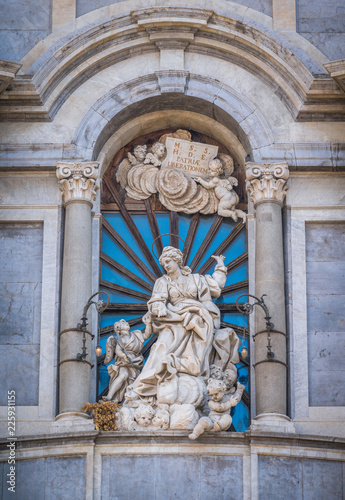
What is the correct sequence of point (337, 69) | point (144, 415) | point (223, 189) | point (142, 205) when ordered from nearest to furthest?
point (144, 415) → point (337, 69) → point (223, 189) → point (142, 205)

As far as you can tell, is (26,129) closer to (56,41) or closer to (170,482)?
(56,41)

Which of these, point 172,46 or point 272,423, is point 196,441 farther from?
point 172,46

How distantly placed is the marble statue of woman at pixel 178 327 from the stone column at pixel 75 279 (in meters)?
0.83

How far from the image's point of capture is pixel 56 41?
71.7 ft

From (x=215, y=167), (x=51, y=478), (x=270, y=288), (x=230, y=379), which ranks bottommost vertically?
(x=51, y=478)

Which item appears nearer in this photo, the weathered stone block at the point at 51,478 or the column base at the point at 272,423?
the weathered stone block at the point at 51,478

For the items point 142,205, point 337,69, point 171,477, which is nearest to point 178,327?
point 171,477

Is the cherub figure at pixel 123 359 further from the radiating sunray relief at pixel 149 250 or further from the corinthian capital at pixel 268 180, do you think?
the corinthian capital at pixel 268 180

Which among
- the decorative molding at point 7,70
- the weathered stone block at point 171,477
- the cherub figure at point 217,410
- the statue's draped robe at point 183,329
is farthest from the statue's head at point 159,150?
the weathered stone block at point 171,477

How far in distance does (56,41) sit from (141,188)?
2.51 m

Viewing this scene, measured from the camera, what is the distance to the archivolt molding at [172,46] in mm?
21422

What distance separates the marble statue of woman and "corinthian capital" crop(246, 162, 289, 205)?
3.68 ft

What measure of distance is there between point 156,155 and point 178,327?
127 inches

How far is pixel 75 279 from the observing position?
2067 centimetres
